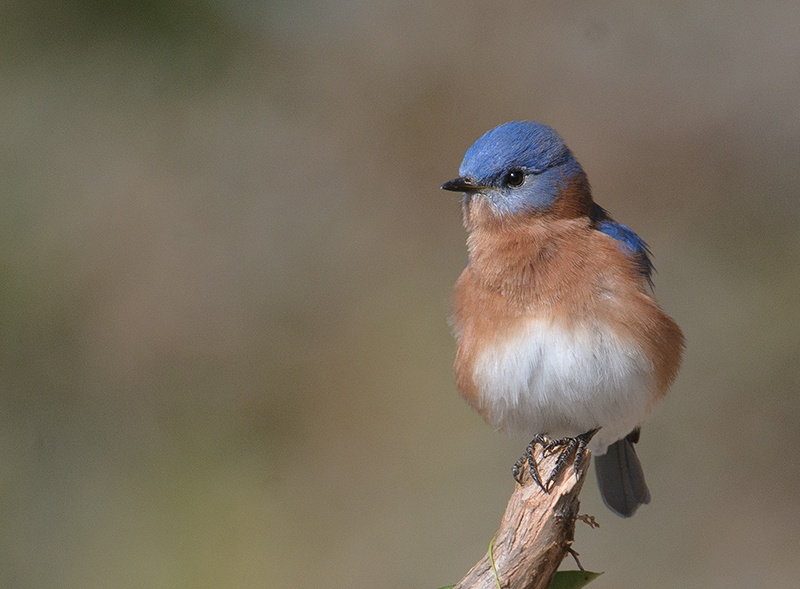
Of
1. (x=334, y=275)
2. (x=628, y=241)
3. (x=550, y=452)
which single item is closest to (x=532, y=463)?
(x=550, y=452)

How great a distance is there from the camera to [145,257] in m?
4.66

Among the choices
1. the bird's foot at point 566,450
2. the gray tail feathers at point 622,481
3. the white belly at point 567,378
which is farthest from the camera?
the gray tail feathers at point 622,481

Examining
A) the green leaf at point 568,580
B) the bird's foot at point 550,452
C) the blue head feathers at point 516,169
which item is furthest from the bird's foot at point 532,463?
the blue head feathers at point 516,169

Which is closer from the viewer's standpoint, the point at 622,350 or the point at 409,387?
the point at 622,350

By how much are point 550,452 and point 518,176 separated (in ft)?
2.73

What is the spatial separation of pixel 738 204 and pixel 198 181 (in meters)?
2.86

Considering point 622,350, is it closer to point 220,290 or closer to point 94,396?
point 220,290

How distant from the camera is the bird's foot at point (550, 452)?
220cm

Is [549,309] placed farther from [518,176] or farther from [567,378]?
[518,176]

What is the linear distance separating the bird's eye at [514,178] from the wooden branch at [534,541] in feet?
3.04

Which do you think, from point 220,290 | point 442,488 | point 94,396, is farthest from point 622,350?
point 94,396

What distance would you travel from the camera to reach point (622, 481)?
3.00m

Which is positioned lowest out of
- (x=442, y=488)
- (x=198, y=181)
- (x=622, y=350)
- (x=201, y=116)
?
(x=442, y=488)

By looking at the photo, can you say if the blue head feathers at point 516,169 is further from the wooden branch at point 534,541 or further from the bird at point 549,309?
the wooden branch at point 534,541
